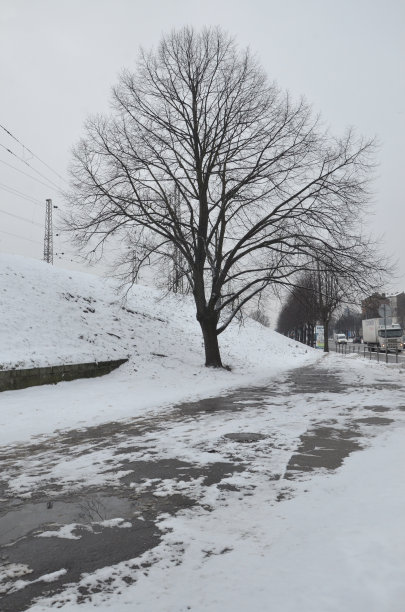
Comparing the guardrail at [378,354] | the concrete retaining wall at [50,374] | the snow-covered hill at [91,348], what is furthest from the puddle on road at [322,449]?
the guardrail at [378,354]

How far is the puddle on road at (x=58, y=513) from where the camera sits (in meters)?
3.91

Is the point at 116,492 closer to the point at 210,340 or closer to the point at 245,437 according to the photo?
the point at 245,437

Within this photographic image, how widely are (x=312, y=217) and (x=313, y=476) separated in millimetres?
13765

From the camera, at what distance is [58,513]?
4219mm

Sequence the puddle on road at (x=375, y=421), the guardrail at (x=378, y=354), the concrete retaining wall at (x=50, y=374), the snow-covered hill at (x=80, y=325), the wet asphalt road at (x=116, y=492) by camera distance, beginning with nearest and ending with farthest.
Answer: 1. the wet asphalt road at (x=116, y=492)
2. the puddle on road at (x=375, y=421)
3. the concrete retaining wall at (x=50, y=374)
4. the snow-covered hill at (x=80, y=325)
5. the guardrail at (x=378, y=354)

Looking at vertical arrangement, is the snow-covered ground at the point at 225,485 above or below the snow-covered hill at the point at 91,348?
below

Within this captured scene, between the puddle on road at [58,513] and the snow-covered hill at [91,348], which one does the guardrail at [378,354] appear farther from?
the puddle on road at [58,513]

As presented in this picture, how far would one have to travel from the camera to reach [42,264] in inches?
882

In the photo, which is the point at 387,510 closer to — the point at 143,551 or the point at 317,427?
the point at 143,551

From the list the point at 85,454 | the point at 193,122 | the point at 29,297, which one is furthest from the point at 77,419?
the point at 193,122

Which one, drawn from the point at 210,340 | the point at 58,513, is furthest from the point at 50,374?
the point at 58,513

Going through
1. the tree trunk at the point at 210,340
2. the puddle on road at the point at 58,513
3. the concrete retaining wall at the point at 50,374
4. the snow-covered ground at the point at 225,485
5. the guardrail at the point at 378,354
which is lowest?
the puddle on road at the point at 58,513

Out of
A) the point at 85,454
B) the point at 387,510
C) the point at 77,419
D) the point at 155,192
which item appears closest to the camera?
the point at 387,510

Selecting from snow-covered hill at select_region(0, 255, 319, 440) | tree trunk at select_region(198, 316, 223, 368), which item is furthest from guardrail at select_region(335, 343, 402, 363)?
tree trunk at select_region(198, 316, 223, 368)
